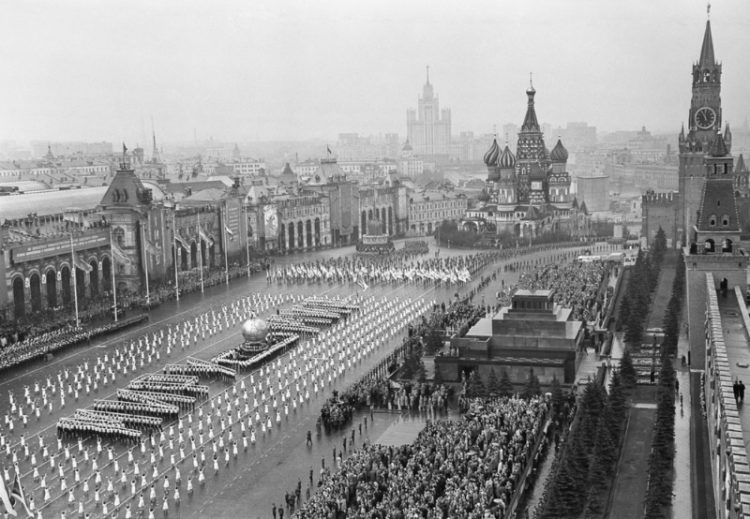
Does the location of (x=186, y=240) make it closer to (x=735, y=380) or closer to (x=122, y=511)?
(x=122, y=511)

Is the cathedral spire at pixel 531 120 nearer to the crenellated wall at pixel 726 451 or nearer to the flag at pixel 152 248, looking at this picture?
the flag at pixel 152 248

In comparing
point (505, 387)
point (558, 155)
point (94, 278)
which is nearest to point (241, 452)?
point (505, 387)

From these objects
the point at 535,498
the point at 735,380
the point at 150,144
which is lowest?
the point at 535,498

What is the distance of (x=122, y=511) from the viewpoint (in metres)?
25.3

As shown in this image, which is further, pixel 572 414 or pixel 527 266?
pixel 527 266

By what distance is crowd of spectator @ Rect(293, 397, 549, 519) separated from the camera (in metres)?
23.1

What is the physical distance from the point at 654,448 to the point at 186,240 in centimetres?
4862

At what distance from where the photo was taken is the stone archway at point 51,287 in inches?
2123

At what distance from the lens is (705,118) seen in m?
74.1

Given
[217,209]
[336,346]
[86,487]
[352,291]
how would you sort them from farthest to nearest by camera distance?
[217,209] → [352,291] → [336,346] → [86,487]

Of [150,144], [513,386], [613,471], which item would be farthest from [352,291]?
[150,144]

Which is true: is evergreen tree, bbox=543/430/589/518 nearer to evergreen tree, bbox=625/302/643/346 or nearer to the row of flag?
the row of flag

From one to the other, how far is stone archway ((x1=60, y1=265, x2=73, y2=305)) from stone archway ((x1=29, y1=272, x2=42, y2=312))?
1821mm

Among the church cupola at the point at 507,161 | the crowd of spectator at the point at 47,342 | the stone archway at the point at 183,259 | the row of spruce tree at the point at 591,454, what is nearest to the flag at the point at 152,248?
the stone archway at the point at 183,259
